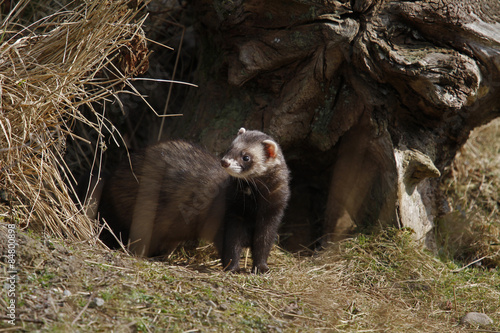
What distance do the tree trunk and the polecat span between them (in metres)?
0.64

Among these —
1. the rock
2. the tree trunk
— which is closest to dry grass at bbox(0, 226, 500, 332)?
the rock

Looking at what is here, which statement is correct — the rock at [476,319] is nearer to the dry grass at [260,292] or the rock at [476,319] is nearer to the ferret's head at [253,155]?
the dry grass at [260,292]

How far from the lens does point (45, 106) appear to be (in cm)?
396

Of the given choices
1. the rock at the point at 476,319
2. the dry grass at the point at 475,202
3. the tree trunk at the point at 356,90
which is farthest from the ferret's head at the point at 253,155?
the dry grass at the point at 475,202

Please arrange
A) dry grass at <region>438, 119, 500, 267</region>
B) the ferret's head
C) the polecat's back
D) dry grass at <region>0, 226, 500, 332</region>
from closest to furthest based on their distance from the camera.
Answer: dry grass at <region>0, 226, 500, 332</region> → the ferret's head → the polecat's back → dry grass at <region>438, 119, 500, 267</region>

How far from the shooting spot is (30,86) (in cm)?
402

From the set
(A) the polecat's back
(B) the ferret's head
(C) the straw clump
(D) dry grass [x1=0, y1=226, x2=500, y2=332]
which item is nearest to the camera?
(D) dry grass [x1=0, y1=226, x2=500, y2=332]

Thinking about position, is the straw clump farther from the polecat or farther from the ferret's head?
the ferret's head

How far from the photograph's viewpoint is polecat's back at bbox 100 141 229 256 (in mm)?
4828

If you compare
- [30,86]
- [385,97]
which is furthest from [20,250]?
[385,97]

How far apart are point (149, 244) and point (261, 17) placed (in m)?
2.57

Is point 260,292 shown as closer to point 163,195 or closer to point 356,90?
point 163,195

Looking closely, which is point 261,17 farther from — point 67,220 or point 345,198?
point 67,220

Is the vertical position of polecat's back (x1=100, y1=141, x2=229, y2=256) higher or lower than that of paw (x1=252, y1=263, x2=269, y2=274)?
higher
